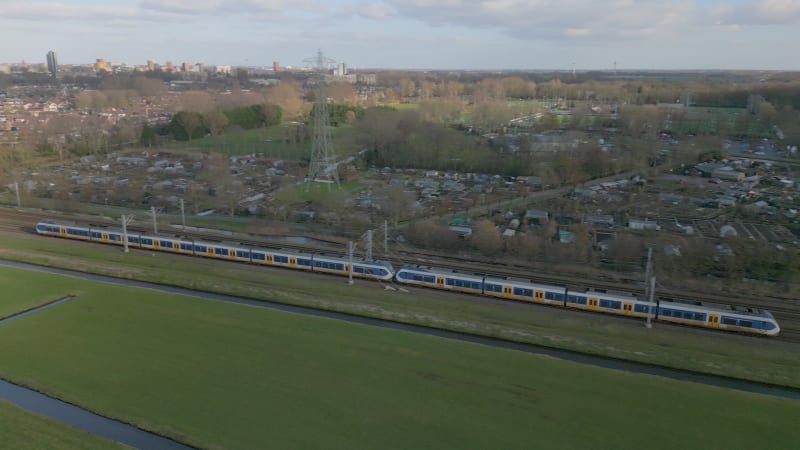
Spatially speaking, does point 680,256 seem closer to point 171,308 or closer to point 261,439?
point 261,439

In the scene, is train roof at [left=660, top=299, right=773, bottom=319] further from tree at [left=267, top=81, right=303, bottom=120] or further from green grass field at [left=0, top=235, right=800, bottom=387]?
tree at [left=267, top=81, right=303, bottom=120]

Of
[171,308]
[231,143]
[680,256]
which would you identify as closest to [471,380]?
[171,308]

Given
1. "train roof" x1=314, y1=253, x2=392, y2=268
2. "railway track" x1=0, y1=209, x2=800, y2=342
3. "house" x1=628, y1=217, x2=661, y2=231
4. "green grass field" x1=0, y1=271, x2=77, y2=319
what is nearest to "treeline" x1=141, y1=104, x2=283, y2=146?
"railway track" x1=0, y1=209, x2=800, y2=342

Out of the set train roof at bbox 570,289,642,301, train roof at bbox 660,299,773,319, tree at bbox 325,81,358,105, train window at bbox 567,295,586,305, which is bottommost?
train window at bbox 567,295,586,305

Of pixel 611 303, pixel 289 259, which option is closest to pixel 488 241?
pixel 611 303

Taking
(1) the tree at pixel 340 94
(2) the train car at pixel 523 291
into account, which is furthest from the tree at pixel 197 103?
(2) the train car at pixel 523 291

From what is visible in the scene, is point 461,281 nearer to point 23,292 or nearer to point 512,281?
point 512,281

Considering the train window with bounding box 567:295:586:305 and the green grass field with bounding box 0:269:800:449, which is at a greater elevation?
the train window with bounding box 567:295:586:305

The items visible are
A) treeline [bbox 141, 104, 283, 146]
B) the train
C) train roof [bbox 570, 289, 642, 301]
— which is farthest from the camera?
treeline [bbox 141, 104, 283, 146]
